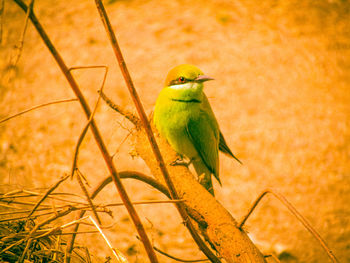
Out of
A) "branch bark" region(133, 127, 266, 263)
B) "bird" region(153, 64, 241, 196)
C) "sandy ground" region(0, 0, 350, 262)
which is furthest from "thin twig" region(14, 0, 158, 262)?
"sandy ground" region(0, 0, 350, 262)

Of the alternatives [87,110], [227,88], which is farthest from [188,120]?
[227,88]

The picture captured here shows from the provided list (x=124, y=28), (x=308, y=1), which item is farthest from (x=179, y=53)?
(x=308, y=1)

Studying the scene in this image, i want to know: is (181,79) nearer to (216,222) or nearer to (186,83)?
(186,83)

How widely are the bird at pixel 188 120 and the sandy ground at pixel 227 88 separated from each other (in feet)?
4.07

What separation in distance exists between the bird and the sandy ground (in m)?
1.24

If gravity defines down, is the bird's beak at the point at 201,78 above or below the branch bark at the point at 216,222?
above

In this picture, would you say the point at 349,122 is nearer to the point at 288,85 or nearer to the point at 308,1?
the point at 288,85

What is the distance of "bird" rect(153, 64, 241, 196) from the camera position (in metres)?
1.30

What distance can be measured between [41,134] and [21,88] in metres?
0.39

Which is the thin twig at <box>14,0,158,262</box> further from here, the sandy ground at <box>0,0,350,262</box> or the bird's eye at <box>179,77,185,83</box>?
the sandy ground at <box>0,0,350,262</box>

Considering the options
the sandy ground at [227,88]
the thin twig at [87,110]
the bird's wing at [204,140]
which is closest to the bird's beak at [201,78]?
the bird's wing at [204,140]

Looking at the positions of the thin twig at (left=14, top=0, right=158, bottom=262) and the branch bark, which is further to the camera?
the branch bark

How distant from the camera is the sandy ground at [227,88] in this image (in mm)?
2531

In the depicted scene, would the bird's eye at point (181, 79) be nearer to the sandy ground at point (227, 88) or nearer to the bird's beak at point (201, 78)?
the bird's beak at point (201, 78)
